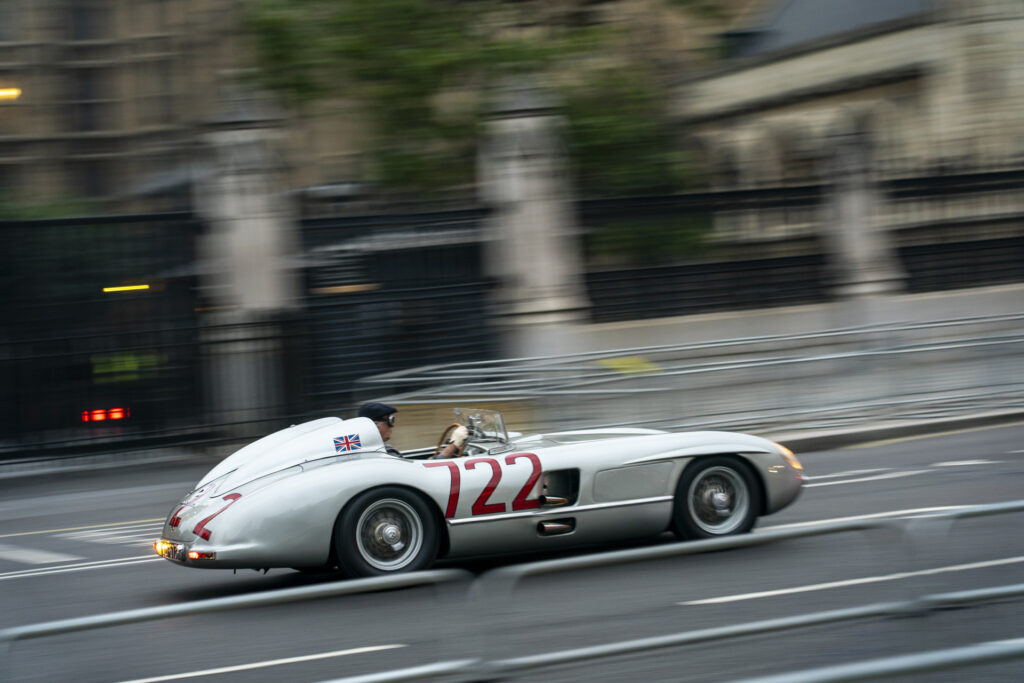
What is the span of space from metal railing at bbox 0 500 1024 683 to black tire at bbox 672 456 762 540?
337 cm

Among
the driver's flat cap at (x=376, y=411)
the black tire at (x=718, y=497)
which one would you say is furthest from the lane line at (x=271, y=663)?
the black tire at (x=718, y=497)

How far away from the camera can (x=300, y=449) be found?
23.6 feet

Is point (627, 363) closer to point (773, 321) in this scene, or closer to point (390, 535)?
point (773, 321)

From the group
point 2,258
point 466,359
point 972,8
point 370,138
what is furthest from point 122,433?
point 972,8

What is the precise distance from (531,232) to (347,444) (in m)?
9.78

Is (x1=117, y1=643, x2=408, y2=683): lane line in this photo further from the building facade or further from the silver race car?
the building facade

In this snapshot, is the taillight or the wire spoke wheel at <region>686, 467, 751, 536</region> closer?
the wire spoke wheel at <region>686, 467, 751, 536</region>

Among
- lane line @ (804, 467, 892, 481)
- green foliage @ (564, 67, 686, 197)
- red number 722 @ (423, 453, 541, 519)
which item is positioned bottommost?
lane line @ (804, 467, 892, 481)

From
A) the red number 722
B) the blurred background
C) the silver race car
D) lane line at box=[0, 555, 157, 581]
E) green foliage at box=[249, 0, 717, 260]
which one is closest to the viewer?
the silver race car

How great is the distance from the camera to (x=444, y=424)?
1312 cm

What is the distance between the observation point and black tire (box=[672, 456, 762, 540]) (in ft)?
24.7

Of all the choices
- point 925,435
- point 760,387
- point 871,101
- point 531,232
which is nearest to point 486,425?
point 760,387

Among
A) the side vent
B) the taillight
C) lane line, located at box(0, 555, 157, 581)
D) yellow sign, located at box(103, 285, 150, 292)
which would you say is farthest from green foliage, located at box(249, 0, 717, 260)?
the side vent

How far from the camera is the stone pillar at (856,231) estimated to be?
18016 millimetres
